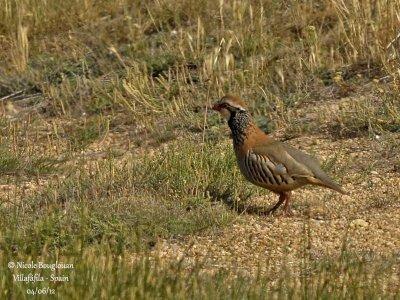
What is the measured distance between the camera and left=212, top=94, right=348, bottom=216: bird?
6.93 metres

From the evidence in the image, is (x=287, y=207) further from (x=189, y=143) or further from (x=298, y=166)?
(x=189, y=143)

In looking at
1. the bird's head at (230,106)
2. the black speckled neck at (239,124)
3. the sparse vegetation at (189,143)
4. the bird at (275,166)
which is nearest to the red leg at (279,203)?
the bird at (275,166)

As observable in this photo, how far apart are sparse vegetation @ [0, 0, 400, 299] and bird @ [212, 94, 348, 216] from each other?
215 millimetres

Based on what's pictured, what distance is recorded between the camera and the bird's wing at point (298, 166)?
692 centimetres

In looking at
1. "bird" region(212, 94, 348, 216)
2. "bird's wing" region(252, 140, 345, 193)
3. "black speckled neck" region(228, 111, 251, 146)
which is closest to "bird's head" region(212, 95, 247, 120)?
"black speckled neck" region(228, 111, 251, 146)

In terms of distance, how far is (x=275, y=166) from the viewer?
274 inches

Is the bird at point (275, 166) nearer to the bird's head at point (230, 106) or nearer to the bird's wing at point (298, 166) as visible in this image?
the bird's wing at point (298, 166)

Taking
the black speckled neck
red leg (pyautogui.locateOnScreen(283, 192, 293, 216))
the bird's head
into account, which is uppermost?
the bird's head

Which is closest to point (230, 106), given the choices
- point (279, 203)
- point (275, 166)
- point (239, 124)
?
point (239, 124)

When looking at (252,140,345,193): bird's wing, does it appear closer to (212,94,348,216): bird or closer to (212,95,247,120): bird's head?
(212,94,348,216): bird

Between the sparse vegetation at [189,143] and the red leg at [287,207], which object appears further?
the red leg at [287,207]

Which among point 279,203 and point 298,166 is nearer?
point 298,166

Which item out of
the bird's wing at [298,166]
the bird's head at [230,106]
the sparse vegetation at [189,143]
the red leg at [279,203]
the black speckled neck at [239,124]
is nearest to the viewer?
the sparse vegetation at [189,143]

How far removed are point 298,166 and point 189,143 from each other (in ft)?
4.57
